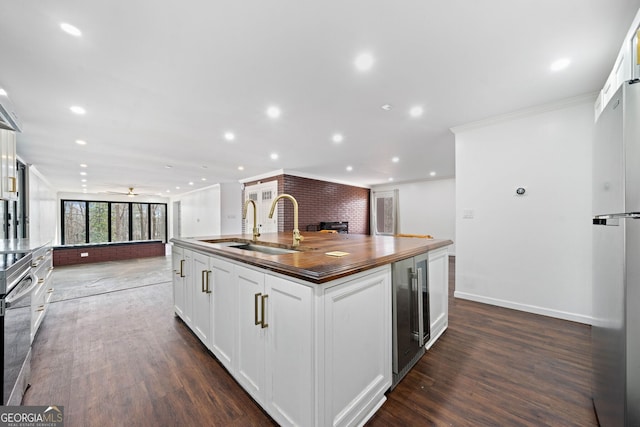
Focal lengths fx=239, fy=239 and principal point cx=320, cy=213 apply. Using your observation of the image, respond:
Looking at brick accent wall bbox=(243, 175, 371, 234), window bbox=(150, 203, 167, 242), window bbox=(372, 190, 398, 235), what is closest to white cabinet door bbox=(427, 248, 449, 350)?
brick accent wall bbox=(243, 175, 371, 234)

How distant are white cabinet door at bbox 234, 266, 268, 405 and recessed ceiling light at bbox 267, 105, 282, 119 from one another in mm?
1896

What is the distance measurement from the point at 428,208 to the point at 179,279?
7.06 metres

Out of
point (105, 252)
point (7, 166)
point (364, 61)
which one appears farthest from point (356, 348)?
point (105, 252)

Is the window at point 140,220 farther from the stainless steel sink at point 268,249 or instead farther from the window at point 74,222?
the stainless steel sink at point 268,249

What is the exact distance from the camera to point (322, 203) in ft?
23.1

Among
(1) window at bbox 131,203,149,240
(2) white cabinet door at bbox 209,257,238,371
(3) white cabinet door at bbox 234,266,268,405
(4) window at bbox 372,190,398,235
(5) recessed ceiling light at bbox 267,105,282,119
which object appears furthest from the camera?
(1) window at bbox 131,203,149,240

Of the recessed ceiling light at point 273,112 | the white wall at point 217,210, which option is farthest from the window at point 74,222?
the recessed ceiling light at point 273,112

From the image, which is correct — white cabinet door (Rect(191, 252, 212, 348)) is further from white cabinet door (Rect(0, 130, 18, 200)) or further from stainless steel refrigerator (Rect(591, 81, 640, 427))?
stainless steel refrigerator (Rect(591, 81, 640, 427))

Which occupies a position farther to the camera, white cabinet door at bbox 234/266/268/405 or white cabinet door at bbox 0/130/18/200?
white cabinet door at bbox 0/130/18/200

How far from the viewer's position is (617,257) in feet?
3.43

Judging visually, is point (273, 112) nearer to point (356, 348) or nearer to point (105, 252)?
point (356, 348)

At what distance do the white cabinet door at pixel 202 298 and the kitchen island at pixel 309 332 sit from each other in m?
0.20

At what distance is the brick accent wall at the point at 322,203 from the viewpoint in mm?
6121

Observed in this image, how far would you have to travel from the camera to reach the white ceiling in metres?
1.41
